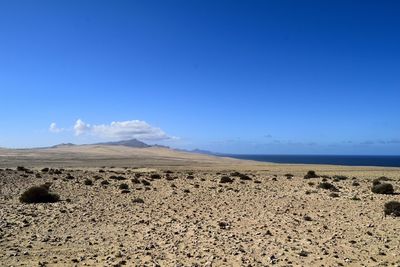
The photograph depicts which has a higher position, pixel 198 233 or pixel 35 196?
pixel 35 196

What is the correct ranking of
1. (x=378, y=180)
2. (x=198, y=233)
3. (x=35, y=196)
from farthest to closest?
1. (x=378, y=180)
2. (x=35, y=196)
3. (x=198, y=233)

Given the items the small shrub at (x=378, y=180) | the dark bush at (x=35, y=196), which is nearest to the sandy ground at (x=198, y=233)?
the dark bush at (x=35, y=196)

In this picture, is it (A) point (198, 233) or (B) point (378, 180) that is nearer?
(A) point (198, 233)

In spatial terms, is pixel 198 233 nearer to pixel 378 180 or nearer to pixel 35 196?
pixel 35 196

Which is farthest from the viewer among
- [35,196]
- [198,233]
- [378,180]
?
[378,180]

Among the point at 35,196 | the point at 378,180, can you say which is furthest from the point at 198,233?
the point at 378,180

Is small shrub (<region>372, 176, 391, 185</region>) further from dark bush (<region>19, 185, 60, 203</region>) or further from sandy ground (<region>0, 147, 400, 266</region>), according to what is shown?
dark bush (<region>19, 185, 60, 203</region>)

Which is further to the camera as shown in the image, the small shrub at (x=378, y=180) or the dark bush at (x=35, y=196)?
the small shrub at (x=378, y=180)

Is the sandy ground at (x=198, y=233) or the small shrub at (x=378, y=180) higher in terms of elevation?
the small shrub at (x=378, y=180)

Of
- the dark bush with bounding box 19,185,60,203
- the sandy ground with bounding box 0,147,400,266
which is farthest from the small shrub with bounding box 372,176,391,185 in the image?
the dark bush with bounding box 19,185,60,203

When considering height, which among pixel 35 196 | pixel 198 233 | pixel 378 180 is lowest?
pixel 198 233

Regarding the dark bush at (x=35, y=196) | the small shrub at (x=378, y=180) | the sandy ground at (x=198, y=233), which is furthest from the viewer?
the small shrub at (x=378, y=180)

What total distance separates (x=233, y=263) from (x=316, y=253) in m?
2.59

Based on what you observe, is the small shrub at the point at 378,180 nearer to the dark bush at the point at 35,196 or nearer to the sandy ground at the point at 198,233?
the sandy ground at the point at 198,233
